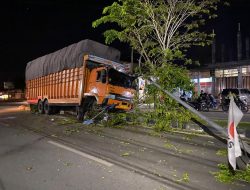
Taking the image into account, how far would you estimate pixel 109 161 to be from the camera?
7.76 m

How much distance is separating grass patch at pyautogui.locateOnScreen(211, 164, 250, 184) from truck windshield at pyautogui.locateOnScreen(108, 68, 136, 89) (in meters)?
9.46

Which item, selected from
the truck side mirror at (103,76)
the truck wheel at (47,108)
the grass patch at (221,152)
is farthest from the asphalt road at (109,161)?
the truck wheel at (47,108)

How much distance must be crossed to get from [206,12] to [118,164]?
10380 mm

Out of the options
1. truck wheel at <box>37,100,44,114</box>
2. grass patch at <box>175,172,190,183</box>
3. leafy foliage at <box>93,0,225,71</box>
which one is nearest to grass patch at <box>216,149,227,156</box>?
grass patch at <box>175,172,190,183</box>

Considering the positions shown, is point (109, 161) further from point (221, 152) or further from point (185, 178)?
point (221, 152)

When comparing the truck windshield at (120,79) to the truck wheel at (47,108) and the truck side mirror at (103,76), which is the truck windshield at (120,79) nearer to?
the truck side mirror at (103,76)

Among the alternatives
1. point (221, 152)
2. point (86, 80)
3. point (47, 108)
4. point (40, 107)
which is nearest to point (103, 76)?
point (86, 80)

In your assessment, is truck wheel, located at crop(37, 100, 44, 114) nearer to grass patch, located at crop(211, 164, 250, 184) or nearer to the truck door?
the truck door

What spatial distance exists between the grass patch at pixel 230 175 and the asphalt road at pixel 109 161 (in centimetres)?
19

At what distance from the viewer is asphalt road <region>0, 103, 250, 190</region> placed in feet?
19.9

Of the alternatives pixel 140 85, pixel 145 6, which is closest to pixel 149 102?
pixel 140 85

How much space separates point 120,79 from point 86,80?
195 centimetres

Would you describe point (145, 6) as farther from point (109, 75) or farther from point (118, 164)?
point (118, 164)

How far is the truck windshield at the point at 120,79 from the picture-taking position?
1573 centimetres
